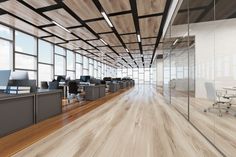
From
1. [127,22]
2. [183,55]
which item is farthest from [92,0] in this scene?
[183,55]

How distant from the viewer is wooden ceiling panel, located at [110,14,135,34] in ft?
18.0

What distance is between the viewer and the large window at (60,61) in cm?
1006

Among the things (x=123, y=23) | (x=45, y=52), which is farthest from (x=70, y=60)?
(x=123, y=23)

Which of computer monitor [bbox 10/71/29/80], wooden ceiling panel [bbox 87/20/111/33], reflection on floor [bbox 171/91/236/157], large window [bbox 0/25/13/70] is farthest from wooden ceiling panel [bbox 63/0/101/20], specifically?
reflection on floor [bbox 171/91/236/157]

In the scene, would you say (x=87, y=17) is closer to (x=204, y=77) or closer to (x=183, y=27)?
(x=183, y=27)

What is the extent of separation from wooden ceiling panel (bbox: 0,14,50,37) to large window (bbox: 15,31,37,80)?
49cm

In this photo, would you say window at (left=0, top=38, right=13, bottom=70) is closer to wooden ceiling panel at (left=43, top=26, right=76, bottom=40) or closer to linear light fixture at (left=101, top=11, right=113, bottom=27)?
wooden ceiling panel at (left=43, top=26, right=76, bottom=40)

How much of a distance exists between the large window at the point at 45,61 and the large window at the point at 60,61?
1.76ft

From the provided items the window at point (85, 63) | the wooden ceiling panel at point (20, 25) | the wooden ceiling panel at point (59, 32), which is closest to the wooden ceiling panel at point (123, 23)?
the wooden ceiling panel at point (59, 32)

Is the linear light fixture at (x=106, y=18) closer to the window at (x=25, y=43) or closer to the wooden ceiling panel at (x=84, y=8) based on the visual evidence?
the wooden ceiling panel at (x=84, y=8)

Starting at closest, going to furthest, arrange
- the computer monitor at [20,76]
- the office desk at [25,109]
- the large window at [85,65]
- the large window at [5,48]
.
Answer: the office desk at [25,109] < the computer monitor at [20,76] < the large window at [5,48] < the large window at [85,65]

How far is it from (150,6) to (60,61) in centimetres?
807

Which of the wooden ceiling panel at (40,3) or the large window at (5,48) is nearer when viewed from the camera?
the wooden ceiling panel at (40,3)

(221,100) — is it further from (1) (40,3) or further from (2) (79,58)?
(2) (79,58)
